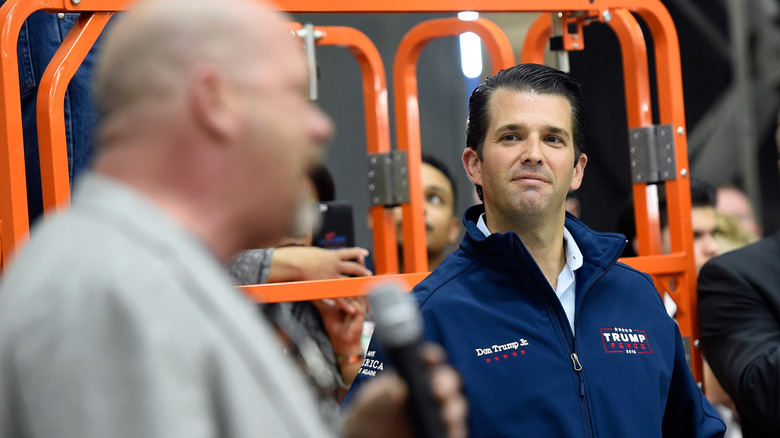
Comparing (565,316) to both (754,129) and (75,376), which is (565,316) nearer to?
(75,376)

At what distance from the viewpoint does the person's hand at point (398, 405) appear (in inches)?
39.7

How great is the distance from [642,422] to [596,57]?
3.80 m

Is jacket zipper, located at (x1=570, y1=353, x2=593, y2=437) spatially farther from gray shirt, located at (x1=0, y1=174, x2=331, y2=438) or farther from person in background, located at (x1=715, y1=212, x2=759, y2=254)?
person in background, located at (x1=715, y1=212, x2=759, y2=254)

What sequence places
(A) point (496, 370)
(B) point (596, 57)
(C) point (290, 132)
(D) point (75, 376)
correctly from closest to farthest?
(D) point (75, 376)
(C) point (290, 132)
(A) point (496, 370)
(B) point (596, 57)

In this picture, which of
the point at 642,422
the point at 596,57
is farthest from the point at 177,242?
the point at 596,57

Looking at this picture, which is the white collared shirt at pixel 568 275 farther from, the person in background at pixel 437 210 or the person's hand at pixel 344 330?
the person in background at pixel 437 210

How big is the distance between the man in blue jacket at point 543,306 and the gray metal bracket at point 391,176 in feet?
1.74

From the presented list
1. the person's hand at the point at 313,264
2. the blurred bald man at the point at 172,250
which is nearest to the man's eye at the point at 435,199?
the person's hand at the point at 313,264

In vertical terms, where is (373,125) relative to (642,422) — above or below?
above

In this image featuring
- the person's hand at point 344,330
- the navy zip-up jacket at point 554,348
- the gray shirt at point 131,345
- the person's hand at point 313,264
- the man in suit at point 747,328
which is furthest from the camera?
the person's hand at point 344,330

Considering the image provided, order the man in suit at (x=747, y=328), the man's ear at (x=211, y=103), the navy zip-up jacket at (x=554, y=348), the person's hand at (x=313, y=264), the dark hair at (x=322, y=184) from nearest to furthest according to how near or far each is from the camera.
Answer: the man's ear at (x=211, y=103), the navy zip-up jacket at (x=554, y=348), the man in suit at (x=747, y=328), the person's hand at (x=313, y=264), the dark hair at (x=322, y=184)

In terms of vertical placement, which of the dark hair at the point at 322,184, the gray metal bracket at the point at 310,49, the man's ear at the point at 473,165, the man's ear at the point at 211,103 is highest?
the gray metal bracket at the point at 310,49

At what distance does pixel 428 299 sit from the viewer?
2221 mm

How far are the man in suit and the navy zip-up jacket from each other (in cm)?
45
